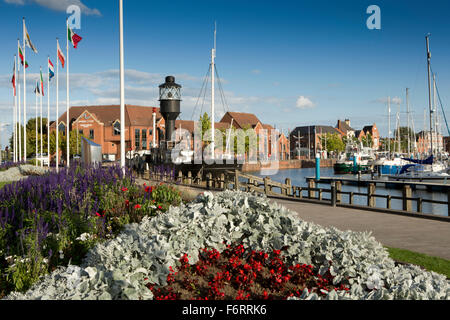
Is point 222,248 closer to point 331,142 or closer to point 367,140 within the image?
point 331,142

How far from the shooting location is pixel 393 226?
12.0m

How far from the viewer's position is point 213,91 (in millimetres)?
37375

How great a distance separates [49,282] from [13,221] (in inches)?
122

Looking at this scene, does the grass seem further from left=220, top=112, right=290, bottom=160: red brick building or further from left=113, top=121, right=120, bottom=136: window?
left=220, top=112, right=290, bottom=160: red brick building

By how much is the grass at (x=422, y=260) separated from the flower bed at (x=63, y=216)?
16.3 ft

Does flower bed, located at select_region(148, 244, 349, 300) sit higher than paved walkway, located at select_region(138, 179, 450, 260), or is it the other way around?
flower bed, located at select_region(148, 244, 349, 300)

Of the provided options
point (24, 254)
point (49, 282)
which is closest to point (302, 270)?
point (49, 282)

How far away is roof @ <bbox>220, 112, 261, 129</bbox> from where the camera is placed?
355 feet

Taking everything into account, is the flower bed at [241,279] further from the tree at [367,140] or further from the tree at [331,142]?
the tree at [367,140]

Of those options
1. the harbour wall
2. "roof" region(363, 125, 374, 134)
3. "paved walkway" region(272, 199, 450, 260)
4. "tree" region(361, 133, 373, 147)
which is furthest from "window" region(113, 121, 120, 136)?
"roof" region(363, 125, 374, 134)

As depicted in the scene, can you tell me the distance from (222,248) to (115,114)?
91917 mm

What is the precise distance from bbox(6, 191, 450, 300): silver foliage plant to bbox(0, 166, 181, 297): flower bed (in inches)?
30.2

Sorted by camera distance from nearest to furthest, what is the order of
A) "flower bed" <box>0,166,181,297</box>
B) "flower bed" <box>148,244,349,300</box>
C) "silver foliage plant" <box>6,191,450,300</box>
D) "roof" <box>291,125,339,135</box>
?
"silver foliage plant" <box>6,191,450,300</box>, "flower bed" <box>148,244,349,300</box>, "flower bed" <box>0,166,181,297</box>, "roof" <box>291,125,339,135</box>

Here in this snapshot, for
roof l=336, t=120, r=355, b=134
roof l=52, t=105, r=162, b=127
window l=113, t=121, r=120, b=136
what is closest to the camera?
window l=113, t=121, r=120, b=136
